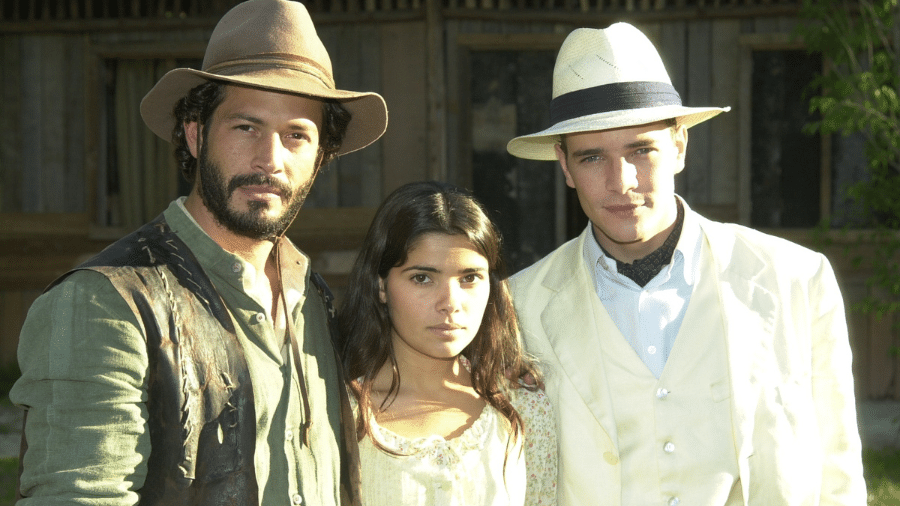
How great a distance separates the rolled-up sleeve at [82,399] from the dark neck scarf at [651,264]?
156 centimetres

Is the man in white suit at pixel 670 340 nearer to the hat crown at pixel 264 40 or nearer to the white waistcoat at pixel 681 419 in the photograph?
the white waistcoat at pixel 681 419

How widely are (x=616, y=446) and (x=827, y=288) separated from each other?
2.65 feet

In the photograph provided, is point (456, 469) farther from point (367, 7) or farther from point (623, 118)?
point (367, 7)

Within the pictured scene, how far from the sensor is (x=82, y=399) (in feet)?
5.62

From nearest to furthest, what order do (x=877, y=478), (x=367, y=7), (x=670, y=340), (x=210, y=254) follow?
(x=210, y=254)
(x=670, y=340)
(x=877, y=478)
(x=367, y=7)

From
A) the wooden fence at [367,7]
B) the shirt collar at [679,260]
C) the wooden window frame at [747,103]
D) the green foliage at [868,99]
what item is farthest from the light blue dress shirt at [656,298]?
the wooden fence at [367,7]

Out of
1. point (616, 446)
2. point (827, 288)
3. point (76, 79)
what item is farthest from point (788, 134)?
point (76, 79)

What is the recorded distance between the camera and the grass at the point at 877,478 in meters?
4.77

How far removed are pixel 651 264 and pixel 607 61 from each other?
0.66 meters

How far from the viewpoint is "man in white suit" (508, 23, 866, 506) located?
8.13ft

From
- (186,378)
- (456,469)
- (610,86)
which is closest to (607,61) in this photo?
(610,86)

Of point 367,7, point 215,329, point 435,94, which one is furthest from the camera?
point 367,7

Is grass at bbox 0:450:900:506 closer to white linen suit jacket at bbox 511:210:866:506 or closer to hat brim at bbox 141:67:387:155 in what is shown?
white linen suit jacket at bbox 511:210:866:506

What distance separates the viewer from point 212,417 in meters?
1.91
